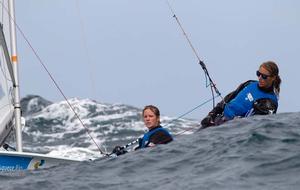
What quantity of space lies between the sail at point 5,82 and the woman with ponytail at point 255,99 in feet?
10.8

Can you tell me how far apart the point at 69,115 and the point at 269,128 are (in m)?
18.1

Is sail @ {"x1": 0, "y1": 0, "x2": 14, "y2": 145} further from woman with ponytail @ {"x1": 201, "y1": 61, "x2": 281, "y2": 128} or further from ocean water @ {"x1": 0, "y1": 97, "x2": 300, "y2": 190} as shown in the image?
woman with ponytail @ {"x1": 201, "y1": 61, "x2": 281, "y2": 128}

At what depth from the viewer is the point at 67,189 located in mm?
8156

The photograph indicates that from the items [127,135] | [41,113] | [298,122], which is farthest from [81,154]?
[41,113]

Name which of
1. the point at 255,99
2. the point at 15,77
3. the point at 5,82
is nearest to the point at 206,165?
the point at 255,99

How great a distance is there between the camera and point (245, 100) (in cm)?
1113

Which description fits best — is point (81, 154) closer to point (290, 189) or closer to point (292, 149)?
point (292, 149)

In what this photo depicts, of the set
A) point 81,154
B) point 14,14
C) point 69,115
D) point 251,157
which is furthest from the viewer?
point 69,115

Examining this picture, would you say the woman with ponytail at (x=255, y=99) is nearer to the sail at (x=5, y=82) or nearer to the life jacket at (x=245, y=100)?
the life jacket at (x=245, y=100)

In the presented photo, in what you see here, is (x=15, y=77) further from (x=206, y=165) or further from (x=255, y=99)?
(x=206, y=165)

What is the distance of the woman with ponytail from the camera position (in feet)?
35.9

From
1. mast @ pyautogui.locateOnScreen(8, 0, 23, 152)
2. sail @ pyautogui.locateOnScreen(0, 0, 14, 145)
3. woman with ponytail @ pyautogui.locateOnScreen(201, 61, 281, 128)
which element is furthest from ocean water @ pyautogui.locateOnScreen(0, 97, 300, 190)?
sail @ pyautogui.locateOnScreen(0, 0, 14, 145)

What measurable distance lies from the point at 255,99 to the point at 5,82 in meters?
4.62

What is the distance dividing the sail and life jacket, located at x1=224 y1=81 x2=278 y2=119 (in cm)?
353
